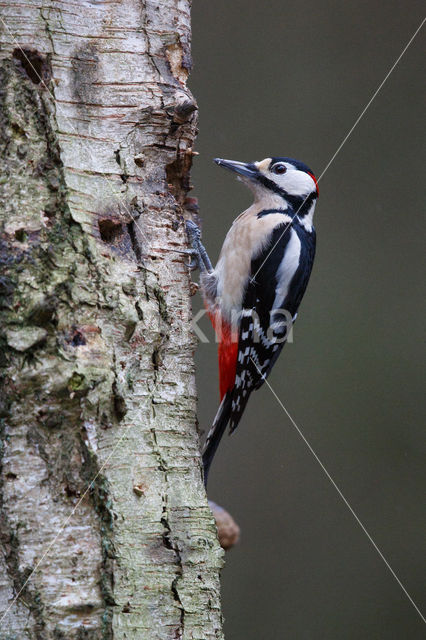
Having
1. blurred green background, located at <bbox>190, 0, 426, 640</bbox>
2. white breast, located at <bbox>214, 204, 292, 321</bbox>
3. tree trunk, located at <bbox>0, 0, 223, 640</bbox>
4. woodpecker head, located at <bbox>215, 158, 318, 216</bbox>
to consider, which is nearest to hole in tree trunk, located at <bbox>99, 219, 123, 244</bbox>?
tree trunk, located at <bbox>0, 0, 223, 640</bbox>

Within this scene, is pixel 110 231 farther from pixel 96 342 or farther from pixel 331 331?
pixel 331 331

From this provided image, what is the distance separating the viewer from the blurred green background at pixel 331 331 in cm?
402

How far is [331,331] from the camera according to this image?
427 cm

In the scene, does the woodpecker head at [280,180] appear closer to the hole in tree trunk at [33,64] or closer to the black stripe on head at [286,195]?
the black stripe on head at [286,195]

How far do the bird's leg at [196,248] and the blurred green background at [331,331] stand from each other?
5.32 ft

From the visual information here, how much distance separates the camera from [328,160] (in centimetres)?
429

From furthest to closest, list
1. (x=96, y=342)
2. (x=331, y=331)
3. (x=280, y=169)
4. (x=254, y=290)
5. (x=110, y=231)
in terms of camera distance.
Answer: (x=331, y=331), (x=280, y=169), (x=254, y=290), (x=110, y=231), (x=96, y=342)

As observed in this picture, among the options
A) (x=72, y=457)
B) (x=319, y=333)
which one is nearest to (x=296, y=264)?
(x=72, y=457)

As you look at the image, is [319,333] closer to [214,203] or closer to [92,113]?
[214,203]

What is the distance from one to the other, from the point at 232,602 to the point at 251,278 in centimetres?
223

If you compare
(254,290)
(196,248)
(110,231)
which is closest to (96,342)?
(110,231)

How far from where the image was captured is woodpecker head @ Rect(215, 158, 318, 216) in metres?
2.64

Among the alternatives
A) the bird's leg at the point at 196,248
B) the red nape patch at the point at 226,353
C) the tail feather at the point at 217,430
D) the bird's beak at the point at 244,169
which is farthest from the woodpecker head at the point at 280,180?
the tail feather at the point at 217,430

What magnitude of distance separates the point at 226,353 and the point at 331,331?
1.85 metres
